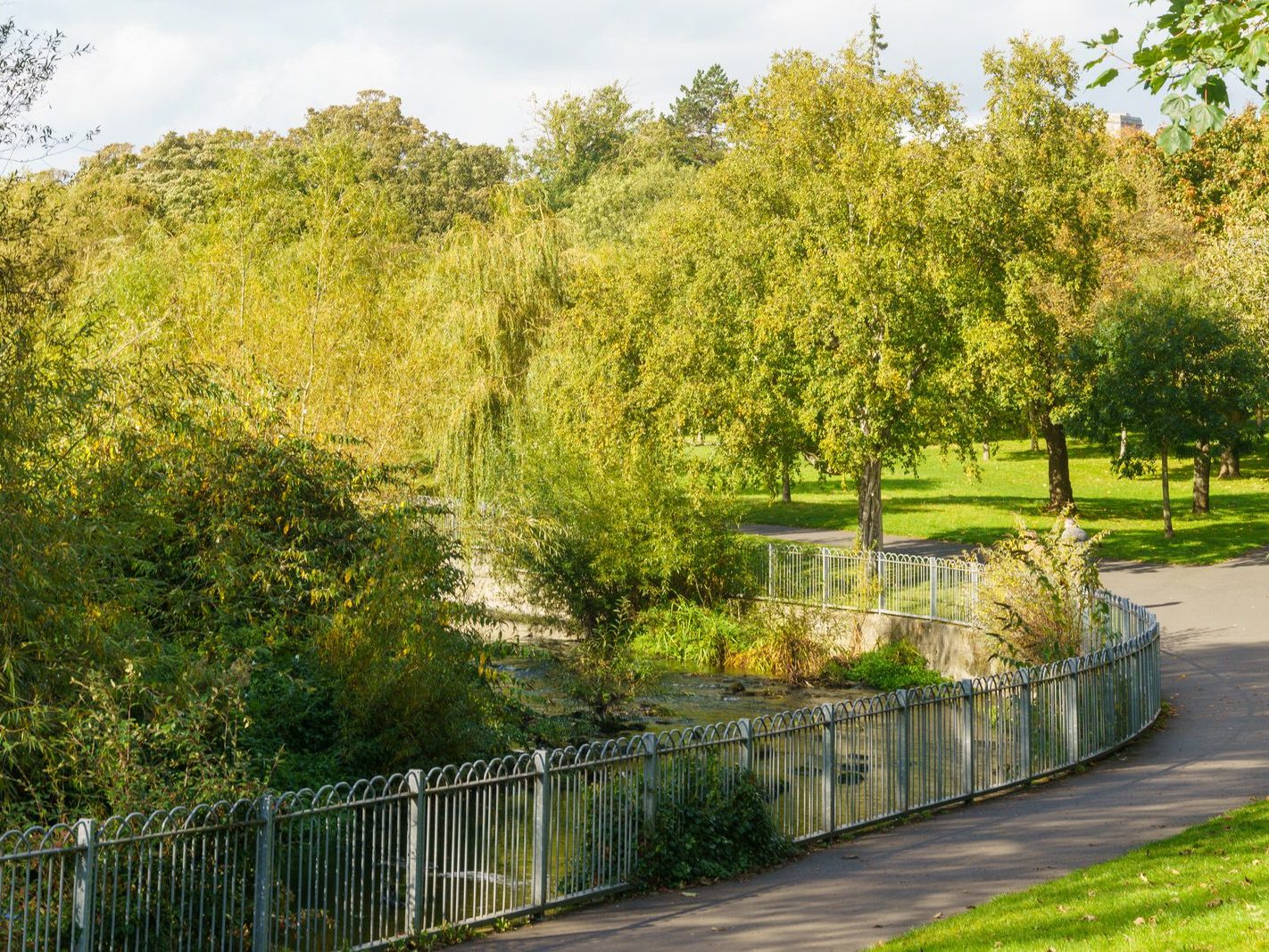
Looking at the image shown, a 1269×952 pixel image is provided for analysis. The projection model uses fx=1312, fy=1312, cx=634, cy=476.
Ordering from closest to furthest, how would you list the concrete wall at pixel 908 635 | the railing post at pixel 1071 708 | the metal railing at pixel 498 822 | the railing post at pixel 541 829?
the metal railing at pixel 498 822 < the railing post at pixel 541 829 < the railing post at pixel 1071 708 < the concrete wall at pixel 908 635

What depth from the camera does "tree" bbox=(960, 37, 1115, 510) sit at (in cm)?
2827

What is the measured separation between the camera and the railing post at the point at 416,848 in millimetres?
9484

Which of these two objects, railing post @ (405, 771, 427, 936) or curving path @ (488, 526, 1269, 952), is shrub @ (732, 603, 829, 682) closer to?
curving path @ (488, 526, 1269, 952)

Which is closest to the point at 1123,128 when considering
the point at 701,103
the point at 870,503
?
the point at 701,103

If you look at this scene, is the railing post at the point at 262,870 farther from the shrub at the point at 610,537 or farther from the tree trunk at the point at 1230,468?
the tree trunk at the point at 1230,468

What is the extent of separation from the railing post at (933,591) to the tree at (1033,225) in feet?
15.7

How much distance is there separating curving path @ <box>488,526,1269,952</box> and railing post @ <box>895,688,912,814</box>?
1.06ft

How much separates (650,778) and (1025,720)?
5.51m

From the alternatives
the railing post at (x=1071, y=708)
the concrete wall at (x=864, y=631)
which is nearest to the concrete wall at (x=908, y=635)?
the concrete wall at (x=864, y=631)

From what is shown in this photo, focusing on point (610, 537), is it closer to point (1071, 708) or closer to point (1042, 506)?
point (1071, 708)

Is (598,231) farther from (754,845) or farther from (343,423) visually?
(754,845)

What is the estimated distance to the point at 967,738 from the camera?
Result: 14.1 metres

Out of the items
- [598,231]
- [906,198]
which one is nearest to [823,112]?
[906,198]

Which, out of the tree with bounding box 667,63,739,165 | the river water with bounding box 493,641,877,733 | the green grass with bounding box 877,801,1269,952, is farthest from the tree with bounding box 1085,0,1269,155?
the tree with bounding box 667,63,739,165
